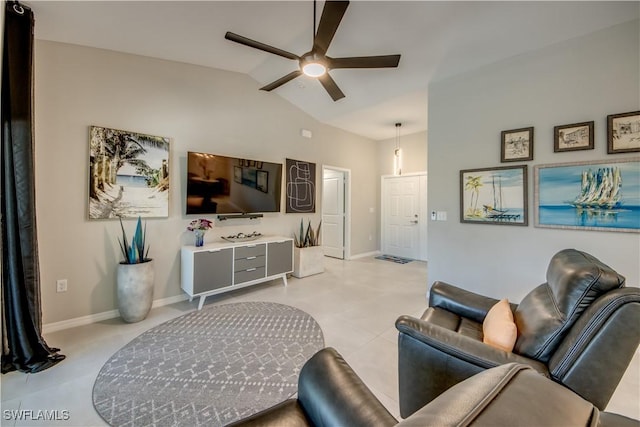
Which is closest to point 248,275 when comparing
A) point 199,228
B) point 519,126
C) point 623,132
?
point 199,228

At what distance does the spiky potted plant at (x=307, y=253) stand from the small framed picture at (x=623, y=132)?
3715 mm

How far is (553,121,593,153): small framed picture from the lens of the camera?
2459 mm

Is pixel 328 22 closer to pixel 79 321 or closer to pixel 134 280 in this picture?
pixel 134 280

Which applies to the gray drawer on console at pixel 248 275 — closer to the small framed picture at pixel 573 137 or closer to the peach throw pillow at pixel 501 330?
the peach throw pillow at pixel 501 330

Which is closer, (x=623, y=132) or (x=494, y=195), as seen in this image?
(x=623, y=132)

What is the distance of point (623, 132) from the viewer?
7.59 ft

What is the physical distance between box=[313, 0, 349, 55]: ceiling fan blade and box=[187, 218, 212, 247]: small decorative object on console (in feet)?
7.73

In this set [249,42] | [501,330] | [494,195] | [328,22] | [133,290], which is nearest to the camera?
[501,330]

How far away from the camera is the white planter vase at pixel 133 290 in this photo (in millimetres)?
2691

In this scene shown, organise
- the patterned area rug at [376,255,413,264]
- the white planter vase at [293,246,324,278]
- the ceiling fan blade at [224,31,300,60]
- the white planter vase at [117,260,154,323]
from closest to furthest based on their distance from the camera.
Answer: the ceiling fan blade at [224,31,300,60], the white planter vase at [117,260,154,323], the white planter vase at [293,246,324,278], the patterned area rug at [376,255,413,264]

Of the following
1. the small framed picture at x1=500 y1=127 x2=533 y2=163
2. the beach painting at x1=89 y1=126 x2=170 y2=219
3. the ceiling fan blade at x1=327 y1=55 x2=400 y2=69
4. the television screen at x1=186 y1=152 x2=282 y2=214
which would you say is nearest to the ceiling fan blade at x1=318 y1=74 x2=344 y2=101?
the ceiling fan blade at x1=327 y1=55 x2=400 y2=69

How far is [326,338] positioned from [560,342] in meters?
1.75

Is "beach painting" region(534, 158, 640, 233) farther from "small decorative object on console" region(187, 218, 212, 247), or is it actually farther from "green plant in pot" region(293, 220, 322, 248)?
"small decorative object on console" region(187, 218, 212, 247)

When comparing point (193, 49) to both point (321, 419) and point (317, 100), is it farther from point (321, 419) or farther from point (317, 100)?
point (321, 419)
